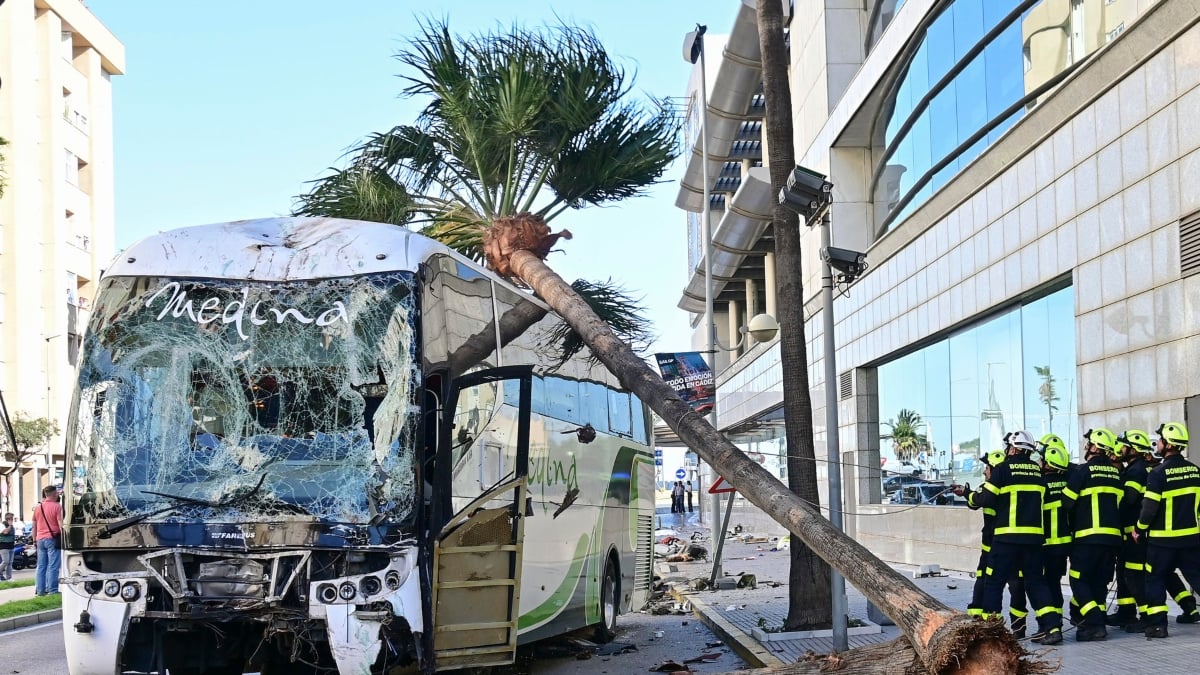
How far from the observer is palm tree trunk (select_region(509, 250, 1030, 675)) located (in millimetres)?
6930

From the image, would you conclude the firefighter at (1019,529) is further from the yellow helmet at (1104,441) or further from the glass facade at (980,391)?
the glass facade at (980,391)

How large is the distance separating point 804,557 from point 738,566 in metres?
14.2

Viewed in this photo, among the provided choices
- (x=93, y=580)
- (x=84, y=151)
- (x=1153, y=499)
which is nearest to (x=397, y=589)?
(x=93, y=580)

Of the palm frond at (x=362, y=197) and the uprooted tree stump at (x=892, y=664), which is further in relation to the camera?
the palm frond at (x=362, y=197)

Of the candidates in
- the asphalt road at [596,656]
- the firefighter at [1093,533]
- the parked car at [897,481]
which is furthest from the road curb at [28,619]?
the parked car at [897,481]

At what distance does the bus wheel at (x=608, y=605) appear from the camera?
14.7 meters

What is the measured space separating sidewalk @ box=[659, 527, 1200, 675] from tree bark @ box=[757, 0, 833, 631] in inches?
18.7

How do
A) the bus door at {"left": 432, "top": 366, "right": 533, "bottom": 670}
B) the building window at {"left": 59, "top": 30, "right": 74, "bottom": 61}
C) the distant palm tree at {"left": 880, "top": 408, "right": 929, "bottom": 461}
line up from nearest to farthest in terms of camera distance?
the bus door at {"left": 432, "top": 366, "right": 533, "bottom": 670} → the distant palm tree at {"left": 880, "top": 408, "right": 929, "bottom": 461} → the building window at {"left": 59, "top": 30, "right": 74, "bottom": 61}

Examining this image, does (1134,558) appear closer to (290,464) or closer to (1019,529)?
(1019,529)

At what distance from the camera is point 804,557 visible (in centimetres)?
1333

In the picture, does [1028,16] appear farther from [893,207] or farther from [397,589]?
[397,589]

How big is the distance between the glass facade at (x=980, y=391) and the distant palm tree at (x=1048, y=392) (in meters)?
0.01

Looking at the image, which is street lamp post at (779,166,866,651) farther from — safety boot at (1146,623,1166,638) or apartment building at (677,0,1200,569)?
safety boot at (1146,623,1166,638)

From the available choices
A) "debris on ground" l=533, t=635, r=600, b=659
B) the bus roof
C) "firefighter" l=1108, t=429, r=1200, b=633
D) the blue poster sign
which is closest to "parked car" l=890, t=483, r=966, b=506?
the blue poster sign
